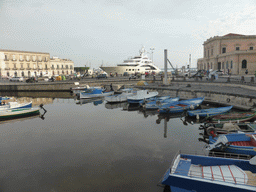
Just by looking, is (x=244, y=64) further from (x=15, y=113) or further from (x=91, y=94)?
(x=15, y=113)

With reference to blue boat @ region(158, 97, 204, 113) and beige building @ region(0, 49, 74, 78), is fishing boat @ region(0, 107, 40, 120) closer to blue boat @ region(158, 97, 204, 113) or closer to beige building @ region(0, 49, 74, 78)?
blue boat @ region(158, 97, 204, 113)

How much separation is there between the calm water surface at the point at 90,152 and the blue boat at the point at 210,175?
4.97 ft

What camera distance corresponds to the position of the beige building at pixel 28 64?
209 ft

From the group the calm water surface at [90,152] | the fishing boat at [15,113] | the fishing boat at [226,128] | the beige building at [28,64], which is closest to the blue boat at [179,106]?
the calm water surface at [90,152]

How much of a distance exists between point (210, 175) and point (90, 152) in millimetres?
7065

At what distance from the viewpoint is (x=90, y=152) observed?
36.3ft

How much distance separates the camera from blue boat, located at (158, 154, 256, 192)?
6.13 meters

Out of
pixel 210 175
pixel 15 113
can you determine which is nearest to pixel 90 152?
pixel 210 175

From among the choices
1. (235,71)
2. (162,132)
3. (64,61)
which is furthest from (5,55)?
(235,71)

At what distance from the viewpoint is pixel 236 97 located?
19.1m

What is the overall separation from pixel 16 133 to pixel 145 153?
37.6 feet

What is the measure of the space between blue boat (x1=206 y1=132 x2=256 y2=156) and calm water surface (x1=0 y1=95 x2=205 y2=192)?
2.07 m

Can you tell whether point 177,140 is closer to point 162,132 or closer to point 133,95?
point 162,132

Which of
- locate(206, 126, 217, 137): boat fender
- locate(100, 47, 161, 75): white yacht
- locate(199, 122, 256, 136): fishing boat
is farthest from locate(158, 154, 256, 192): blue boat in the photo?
locate(100, 47, 161, 75): white yacht
